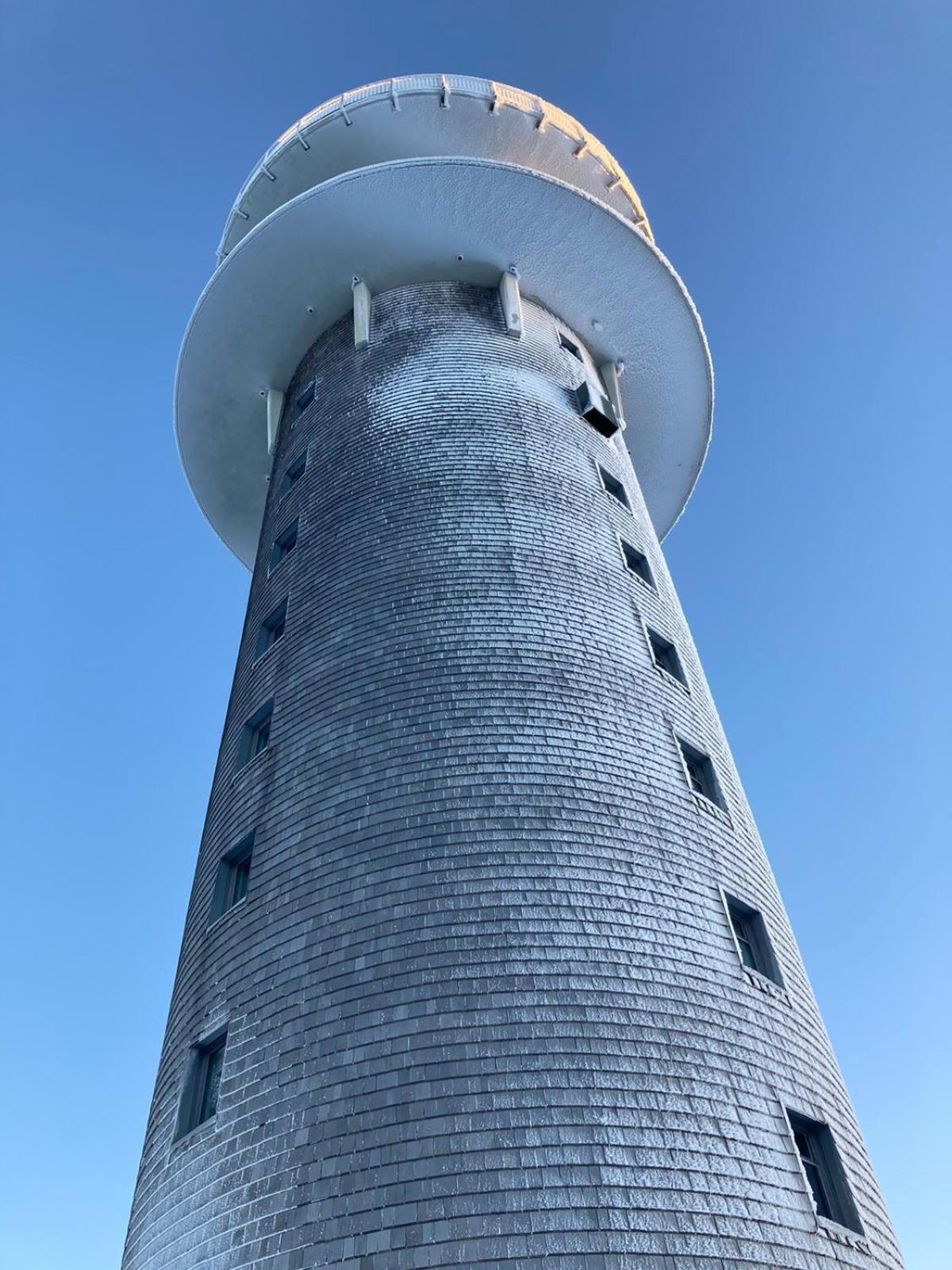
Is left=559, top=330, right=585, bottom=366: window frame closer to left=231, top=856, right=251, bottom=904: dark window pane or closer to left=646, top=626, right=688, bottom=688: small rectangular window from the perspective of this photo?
left=646, top=626, right=688, bottom=688: small rectangular window

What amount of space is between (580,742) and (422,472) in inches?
216

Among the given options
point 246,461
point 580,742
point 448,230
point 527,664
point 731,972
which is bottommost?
point 731,972

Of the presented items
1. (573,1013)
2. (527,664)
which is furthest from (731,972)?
(527,664)

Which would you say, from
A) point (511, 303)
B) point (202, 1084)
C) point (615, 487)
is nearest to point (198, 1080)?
point (202, 1084)

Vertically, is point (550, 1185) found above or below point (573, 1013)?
below

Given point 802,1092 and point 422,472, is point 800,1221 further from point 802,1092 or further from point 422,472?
point 422,472

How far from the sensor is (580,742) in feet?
40.5

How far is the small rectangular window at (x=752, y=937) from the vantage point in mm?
11985

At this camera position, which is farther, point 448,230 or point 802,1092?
point 448,230

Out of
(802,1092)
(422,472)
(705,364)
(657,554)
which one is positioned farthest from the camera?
(705,364)

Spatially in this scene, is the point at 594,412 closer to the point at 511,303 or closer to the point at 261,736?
the point at 511,303

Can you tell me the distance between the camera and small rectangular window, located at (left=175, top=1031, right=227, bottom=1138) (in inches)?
443

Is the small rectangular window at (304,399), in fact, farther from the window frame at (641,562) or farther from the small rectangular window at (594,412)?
the window frame at (641,562)

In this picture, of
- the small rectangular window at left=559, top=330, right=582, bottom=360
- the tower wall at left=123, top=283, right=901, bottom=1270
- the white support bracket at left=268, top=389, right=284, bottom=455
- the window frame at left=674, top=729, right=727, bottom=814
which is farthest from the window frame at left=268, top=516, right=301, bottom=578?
the window frame at left=674, top=729, right=727, bottom=814
